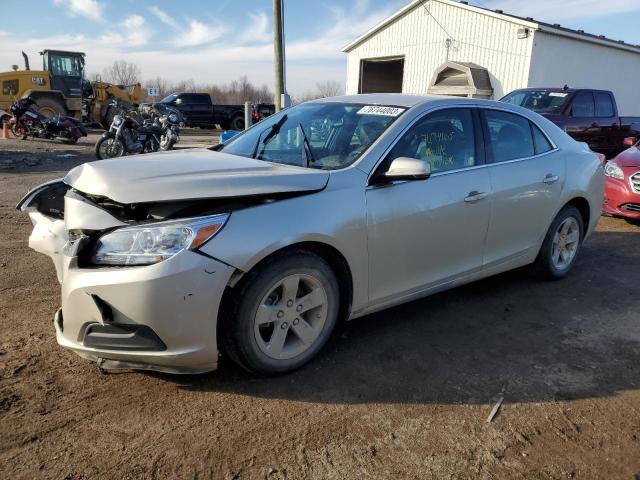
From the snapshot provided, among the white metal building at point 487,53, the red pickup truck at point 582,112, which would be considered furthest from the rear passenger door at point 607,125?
the white metal building at point 487,53

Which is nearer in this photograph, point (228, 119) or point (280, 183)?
point (280, 183)

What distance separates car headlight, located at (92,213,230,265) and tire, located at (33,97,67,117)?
19.4 m

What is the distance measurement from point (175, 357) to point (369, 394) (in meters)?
1.09

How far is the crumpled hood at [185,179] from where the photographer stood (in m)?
2.70

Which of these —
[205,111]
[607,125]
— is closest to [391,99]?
[607,125]

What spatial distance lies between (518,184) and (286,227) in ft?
7.31

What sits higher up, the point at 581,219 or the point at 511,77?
the point at 511,77

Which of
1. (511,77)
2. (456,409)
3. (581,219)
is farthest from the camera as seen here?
(511,77)

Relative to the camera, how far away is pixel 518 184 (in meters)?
4.11

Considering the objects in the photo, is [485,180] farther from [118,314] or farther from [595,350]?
[118,314]

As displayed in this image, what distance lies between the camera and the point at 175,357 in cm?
263

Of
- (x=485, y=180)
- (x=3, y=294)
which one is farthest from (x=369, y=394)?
(x=3, y=294)

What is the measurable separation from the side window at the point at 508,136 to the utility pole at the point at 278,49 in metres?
6.75

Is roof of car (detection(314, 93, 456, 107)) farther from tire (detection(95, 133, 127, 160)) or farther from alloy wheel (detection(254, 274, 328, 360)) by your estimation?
tire (detection(95, 133, 127, 160))
